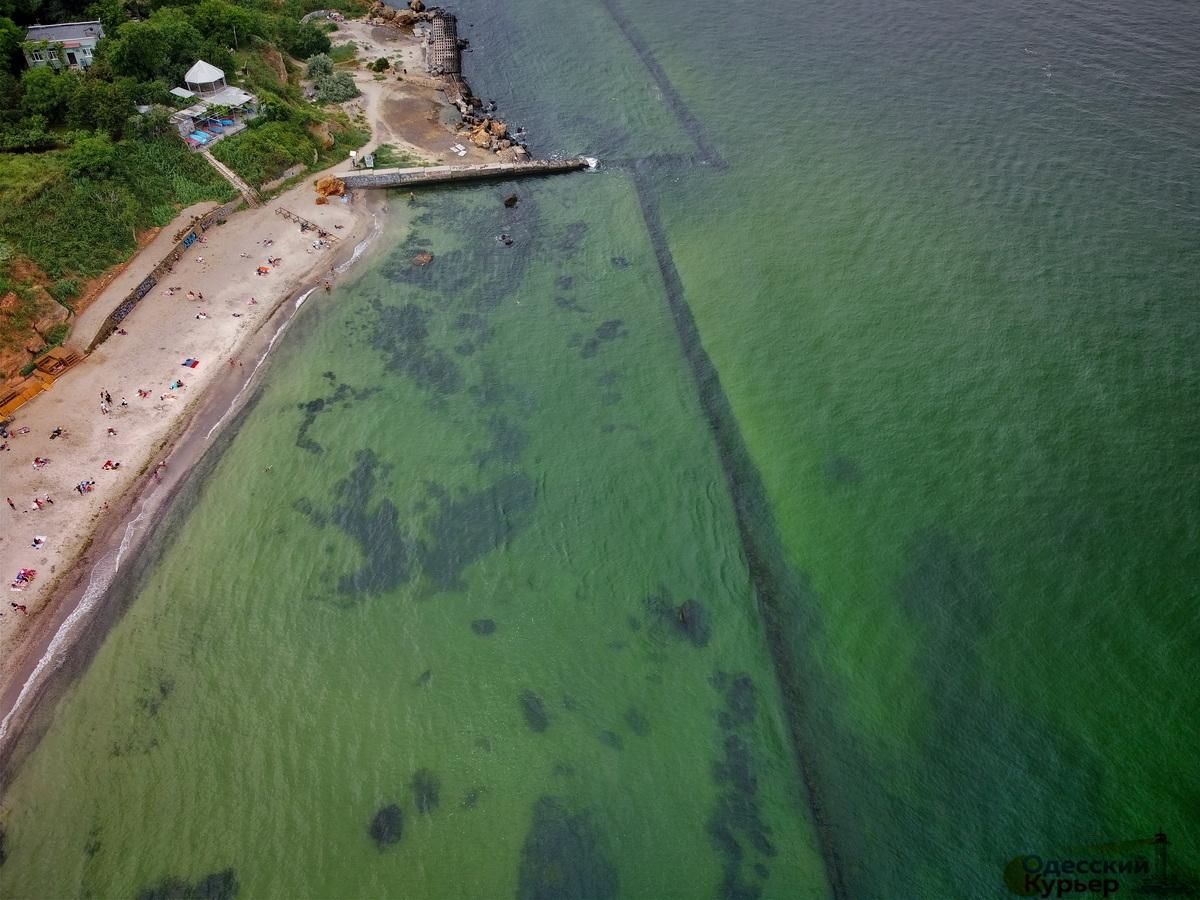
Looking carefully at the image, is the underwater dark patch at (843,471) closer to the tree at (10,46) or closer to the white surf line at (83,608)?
the white surf line at (83,608)

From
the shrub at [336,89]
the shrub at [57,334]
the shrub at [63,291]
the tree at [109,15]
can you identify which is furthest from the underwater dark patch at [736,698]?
the tree at [109,15]

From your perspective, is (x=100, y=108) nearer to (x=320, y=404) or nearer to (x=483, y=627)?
(x=320, y=404)

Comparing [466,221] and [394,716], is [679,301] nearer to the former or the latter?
[466,221]

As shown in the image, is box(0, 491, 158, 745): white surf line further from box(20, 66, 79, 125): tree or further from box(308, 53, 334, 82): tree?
box(308, 53, 334, 82): tree

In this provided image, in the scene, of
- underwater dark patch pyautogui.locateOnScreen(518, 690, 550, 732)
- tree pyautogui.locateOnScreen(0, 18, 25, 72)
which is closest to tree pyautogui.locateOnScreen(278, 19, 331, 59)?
tree pyautogui.locateOnScreen(0, 18, 25, 72)

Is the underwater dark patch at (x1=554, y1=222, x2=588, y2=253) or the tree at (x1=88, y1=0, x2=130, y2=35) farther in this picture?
the tree at (x1=88, y1=0, x2=130, y2=35)

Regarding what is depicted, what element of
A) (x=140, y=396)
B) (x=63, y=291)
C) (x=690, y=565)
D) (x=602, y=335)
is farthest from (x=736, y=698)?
(x=63, y=291)
